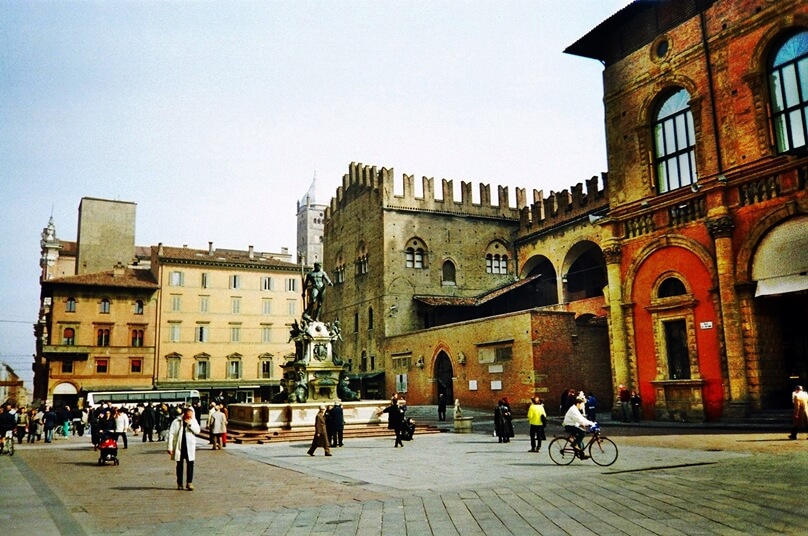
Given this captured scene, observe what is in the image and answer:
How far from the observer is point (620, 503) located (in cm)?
773

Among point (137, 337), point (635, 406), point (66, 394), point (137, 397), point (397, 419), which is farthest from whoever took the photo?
point (137, 337)

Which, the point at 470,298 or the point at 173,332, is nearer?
the point at 470,298

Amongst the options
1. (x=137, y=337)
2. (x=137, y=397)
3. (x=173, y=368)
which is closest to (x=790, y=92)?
(x=137, y=397)

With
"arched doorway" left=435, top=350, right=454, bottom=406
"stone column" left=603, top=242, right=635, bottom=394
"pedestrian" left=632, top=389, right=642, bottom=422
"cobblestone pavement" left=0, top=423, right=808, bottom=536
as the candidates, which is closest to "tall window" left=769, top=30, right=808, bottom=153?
"stone column" left=603, top=242, right=635, bottom=394

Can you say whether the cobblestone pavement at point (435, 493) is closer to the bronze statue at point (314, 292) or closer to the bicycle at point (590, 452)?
the bicycle at point (590, 452)

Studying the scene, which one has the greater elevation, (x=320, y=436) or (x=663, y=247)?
(x=663, y=247)

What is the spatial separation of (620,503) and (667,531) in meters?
1.54

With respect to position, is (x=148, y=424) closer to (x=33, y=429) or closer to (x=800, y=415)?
(x=33, y=429)

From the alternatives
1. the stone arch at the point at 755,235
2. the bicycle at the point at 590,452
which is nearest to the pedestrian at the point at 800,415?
the stone arch at the point at 755,235

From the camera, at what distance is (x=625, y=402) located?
71.8ft

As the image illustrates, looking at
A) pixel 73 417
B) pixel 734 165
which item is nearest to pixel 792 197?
pixel 734 165

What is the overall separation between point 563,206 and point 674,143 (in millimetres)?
14630

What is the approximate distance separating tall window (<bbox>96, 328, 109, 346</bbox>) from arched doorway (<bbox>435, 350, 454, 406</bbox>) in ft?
92.2

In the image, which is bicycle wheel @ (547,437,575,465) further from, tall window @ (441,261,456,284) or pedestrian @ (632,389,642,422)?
tall window @ (441,261,456,284)
